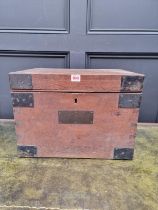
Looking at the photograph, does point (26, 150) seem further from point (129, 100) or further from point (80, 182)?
point (129, 100)

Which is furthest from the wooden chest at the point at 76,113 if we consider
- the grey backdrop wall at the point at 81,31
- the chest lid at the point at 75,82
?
the grey backdrop wall at the point at 81,31

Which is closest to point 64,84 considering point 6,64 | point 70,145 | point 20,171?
point 70,145

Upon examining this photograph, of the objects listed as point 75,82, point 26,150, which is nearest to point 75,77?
point 75,82

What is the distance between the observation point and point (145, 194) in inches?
27.2

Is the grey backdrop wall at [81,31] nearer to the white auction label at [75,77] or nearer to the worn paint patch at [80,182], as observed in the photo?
the white auction label at [75,77]

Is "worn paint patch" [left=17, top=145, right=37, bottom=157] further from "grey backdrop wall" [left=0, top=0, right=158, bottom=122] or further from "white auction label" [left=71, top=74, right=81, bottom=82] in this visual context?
"grey backdrop wall" [left=0, top=0, right=158, bottom=122]

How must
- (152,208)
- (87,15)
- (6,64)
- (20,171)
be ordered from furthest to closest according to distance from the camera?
(6,64) → (87,15) → (20,171) → (152,208)

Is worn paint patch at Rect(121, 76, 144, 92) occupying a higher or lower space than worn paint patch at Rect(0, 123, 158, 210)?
higher

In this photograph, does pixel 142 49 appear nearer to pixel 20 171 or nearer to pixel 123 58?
pixel 123 58

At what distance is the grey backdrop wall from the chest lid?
1.33ft

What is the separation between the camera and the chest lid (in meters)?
0.80

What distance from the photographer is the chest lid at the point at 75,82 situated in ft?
2.62

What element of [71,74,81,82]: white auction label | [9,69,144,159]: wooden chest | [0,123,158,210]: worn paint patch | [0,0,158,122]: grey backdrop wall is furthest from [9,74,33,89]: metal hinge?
[0,0,158,122]: grey backdrop wall

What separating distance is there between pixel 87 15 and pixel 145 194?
87cm
